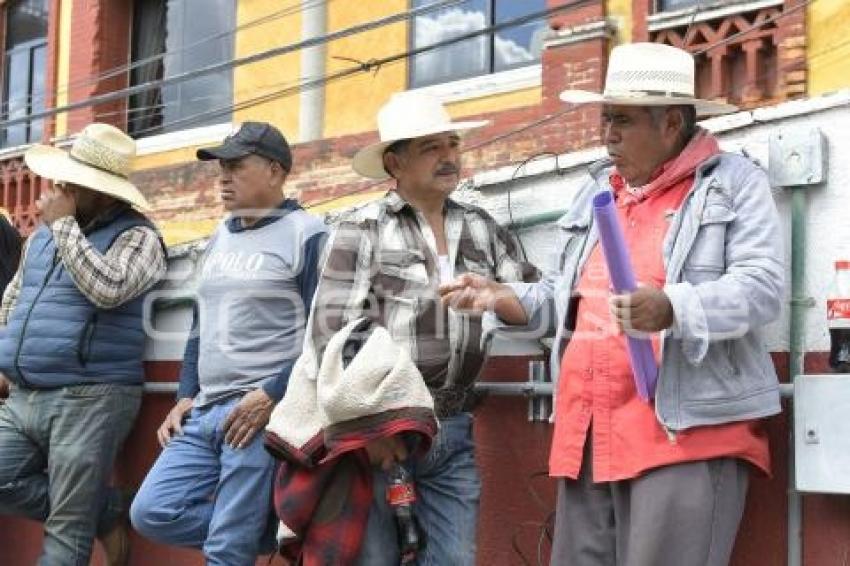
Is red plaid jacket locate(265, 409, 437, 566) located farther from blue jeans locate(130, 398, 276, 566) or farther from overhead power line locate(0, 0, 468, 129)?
overhead power line locate(0, 0, 468, 129)

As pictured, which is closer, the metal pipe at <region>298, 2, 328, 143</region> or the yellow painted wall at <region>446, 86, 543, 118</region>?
the yellow painted wall at <region>446, 86, 543, 118</region>

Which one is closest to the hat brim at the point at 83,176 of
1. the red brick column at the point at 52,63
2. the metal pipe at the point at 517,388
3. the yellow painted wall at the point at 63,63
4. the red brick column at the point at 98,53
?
the metal pipe at the point at 517,388

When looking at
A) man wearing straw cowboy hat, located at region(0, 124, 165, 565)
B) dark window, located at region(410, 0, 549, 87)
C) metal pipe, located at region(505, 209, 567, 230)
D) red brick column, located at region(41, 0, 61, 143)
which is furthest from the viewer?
red brick column, located at region(41, 0, 61, 143)

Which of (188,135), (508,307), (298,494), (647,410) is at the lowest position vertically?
(298,494)

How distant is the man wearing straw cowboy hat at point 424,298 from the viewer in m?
3.71

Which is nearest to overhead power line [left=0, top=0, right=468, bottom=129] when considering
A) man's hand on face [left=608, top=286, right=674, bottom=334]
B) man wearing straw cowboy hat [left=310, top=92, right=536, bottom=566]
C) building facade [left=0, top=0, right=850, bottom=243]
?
building facade [left=0, top=0, right=850, bottom=243]

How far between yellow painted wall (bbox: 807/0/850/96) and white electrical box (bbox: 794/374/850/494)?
4087 mm

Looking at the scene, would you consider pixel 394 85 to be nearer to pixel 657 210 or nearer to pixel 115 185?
pixel 115 185

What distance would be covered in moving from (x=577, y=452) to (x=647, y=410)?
0.25 meters

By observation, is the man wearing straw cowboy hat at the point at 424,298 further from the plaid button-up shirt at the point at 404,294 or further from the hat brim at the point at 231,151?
the hat brim at the point at 231,151

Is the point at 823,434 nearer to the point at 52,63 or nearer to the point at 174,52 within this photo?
the point at 174,52

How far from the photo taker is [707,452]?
3016mm

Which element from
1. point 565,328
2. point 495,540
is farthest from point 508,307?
point 495,540

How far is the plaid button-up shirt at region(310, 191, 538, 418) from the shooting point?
370 cm
